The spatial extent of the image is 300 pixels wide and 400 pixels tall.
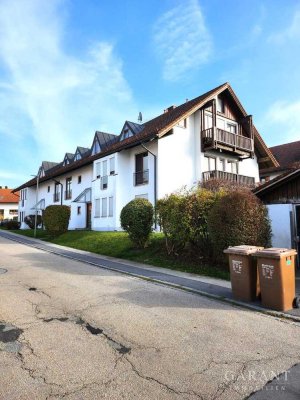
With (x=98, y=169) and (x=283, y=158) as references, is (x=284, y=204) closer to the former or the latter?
(x=98, y=169)

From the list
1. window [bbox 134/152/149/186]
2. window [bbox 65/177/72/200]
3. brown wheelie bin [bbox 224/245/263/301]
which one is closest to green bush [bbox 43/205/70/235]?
window [bbox 134/152/149/186]

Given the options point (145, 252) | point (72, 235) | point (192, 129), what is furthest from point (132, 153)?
point (145, 252)

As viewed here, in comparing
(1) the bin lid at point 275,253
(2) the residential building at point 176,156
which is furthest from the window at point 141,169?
(1) the bin lid at point 275,253

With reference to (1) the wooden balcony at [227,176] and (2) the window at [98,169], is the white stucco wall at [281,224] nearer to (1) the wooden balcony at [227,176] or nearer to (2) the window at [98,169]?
(1) the wooden balcony at [227,176]

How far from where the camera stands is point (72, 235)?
78.0ft

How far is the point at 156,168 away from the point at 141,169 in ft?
7.91

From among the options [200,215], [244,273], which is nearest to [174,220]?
[200,215]

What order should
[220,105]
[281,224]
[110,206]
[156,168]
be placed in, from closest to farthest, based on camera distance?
[281,224]
[156,168]
[110,206]
[220,105]

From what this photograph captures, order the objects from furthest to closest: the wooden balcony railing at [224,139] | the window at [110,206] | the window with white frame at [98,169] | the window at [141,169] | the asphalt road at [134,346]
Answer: the window with white frame at [98,169] < the window at [110,206] < the wooden balcony railing at [224,139] < the window at [141,169] < the asphalt road at [134,346]

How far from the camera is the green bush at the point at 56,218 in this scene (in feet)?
80.7

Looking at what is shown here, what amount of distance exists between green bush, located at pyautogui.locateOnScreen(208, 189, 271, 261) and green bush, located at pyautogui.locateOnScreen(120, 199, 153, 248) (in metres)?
4.84

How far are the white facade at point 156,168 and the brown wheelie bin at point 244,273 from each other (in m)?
15.3

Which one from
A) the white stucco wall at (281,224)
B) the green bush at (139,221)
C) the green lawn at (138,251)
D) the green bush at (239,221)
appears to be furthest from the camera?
the green bush at (139,221)

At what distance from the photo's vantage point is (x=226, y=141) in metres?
25.3
